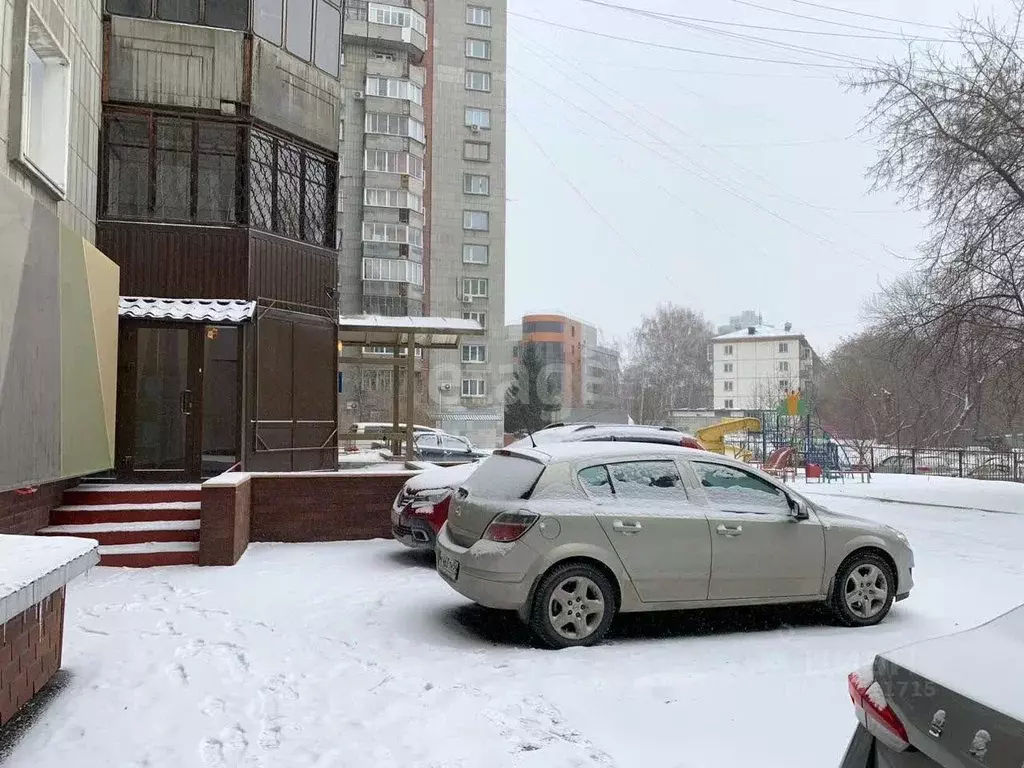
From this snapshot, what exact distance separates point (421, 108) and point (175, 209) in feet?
141

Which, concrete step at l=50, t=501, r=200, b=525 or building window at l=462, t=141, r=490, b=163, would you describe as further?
building window at l=462, t=141, r=490, b=163

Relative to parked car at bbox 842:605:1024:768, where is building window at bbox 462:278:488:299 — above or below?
above

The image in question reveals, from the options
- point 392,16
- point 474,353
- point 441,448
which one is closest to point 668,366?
point 474,353

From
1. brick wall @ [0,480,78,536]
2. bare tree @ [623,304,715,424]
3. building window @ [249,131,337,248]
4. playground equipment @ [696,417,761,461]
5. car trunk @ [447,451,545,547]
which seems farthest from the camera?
bare tree @ [623,304,715,424]

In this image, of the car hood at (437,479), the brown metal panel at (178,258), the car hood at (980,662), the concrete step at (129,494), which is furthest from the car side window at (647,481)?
the brown metal panel at (178,258)

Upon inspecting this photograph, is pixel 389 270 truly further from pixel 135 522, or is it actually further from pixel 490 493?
pixel 490 493

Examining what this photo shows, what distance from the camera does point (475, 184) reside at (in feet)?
187

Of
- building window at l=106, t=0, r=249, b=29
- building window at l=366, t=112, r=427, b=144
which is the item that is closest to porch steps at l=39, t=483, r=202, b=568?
building window at l=106, t=0, r=249, b=29

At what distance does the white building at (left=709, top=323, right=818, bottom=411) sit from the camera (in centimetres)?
9550

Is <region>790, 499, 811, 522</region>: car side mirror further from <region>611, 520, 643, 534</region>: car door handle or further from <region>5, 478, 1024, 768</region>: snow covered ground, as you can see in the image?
<region>611, 520, 643, 534</region>: car door handle

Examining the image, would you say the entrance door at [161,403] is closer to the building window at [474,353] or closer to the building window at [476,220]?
the building window at [474,353]

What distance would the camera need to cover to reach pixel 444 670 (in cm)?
555

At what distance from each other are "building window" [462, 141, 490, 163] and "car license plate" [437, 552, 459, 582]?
174 ft

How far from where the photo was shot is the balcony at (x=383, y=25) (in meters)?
51.2
